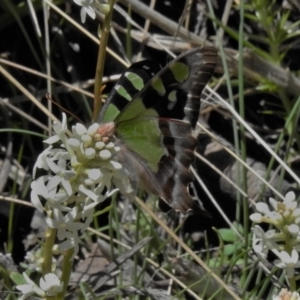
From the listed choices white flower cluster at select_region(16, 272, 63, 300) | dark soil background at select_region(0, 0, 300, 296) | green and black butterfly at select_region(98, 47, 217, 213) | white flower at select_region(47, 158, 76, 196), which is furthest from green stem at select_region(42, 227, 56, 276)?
dark soil background at select_region(0, 0, 300, 296)

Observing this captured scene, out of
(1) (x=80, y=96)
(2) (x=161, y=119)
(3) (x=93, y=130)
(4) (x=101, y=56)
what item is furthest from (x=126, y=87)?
(1) (x=80, y=96)

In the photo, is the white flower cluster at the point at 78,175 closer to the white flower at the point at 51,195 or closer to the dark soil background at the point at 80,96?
the white flower at the point at 51,195

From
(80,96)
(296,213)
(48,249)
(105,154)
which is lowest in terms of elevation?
(80,96)

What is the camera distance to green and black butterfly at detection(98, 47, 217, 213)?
1.63m

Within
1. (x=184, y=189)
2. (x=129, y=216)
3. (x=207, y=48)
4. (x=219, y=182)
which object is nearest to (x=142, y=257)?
(x=129, y=216)

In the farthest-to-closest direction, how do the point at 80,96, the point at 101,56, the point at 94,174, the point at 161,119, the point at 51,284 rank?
the point at 80,96 < the point at 161,119 < the point at 101,56 < the point at 51,284 < the point at 94,174

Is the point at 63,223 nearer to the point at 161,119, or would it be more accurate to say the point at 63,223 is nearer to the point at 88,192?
the point at 88,192

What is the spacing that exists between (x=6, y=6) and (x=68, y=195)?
1559 mm

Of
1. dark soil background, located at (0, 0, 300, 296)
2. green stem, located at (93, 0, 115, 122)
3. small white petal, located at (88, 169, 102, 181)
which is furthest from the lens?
dark soil background, located at (0, 0, 300, 296)

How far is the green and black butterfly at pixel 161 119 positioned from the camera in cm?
163

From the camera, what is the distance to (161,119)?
5.41 ft

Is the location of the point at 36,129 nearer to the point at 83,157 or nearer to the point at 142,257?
the point at 142,257

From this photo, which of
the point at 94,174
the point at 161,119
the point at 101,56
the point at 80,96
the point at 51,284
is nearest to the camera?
the point at 94,174

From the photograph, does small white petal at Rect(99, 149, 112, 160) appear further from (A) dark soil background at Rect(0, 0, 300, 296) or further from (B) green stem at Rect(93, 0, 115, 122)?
(A) dark soil background at Rect(0, 0, 300, 296)
